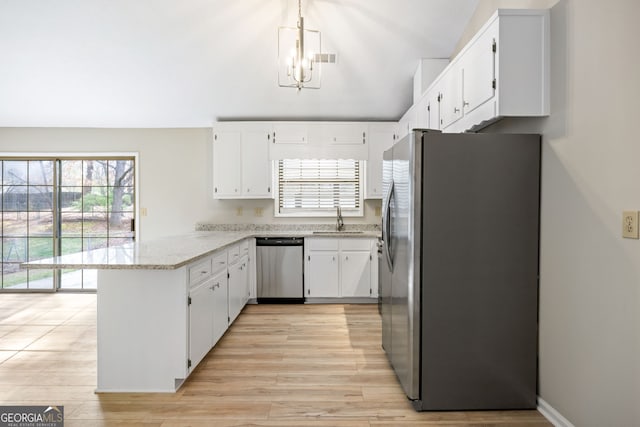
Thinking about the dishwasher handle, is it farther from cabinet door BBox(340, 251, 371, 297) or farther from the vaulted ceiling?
the vaulted ceiling

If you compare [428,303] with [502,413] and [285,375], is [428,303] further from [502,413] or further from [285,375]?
[285,375]

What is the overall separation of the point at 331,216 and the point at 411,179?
3147 millimetres

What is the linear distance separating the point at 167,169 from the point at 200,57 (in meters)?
2.01

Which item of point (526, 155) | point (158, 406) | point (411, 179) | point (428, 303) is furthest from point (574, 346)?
point (158, 406)

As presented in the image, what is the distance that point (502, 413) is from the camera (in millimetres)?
2354

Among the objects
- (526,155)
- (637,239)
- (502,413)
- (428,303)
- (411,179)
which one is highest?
(526,155)

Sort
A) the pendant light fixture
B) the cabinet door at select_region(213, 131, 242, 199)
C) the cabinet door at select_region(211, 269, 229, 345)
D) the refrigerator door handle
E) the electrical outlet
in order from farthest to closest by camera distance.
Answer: the cabinet door at select_region(213, 131, 242, 199) → the cabinet door at select_region(211, 269, 229, 345) → the refrigerator door handle → the pendant light fixture → the electrical outlet

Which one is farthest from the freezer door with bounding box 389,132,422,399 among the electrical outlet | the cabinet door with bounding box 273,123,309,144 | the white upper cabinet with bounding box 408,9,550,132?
the cabinet door with bounding box 273,123,309,144

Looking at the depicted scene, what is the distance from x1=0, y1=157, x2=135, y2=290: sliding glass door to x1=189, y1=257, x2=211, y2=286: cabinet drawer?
300 centimetres

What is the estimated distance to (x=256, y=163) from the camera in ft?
17.0

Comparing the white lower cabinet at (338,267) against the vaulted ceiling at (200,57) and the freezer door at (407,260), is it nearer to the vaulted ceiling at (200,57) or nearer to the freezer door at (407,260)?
the vaulted ceiling at (200,57)

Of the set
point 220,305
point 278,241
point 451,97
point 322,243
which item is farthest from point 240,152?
point 451,97

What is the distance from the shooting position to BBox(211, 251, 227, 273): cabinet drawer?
328 cm

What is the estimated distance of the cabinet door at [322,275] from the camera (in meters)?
4.91
